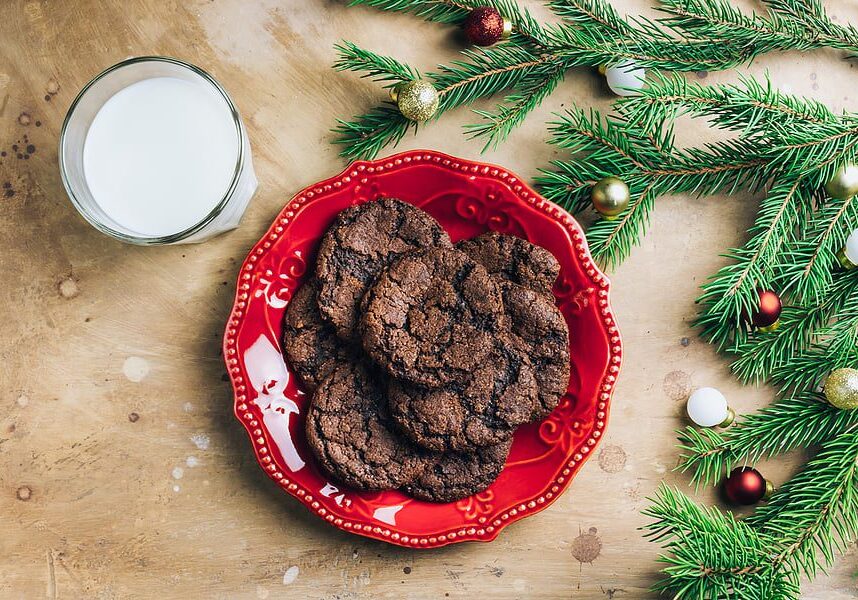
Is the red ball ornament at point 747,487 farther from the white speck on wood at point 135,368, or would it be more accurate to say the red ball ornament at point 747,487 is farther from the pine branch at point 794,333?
the white speck on wood at point 135,368

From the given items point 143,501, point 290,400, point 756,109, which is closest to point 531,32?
point 756,109

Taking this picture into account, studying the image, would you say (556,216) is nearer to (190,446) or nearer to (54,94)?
(190,446)

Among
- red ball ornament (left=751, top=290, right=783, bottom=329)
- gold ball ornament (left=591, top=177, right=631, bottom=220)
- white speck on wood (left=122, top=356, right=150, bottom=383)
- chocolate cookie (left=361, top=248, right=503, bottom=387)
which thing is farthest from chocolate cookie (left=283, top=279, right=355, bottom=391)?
red ball ornament (left=751, top=290, right=783, bottom=329)

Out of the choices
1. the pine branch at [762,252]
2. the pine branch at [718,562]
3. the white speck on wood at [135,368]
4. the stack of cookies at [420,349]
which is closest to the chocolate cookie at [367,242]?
the stack of cookies at [420,349]

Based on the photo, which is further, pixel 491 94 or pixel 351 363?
pixel 491 94

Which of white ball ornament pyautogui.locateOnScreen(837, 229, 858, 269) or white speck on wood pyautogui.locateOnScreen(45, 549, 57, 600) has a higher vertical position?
white ball ornament pyautogui.locateOnScreen(837, 229, 858, 269)

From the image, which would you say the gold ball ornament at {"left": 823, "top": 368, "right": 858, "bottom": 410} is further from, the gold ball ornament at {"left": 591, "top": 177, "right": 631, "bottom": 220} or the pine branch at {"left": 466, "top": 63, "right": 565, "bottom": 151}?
the pine branch at {"left": 466, "top": 63, "right": 565, "bottom": 151}

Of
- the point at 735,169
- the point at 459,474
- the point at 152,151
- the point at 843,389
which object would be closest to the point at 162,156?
the point at 152,151

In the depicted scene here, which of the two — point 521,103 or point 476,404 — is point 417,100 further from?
point 476,404
